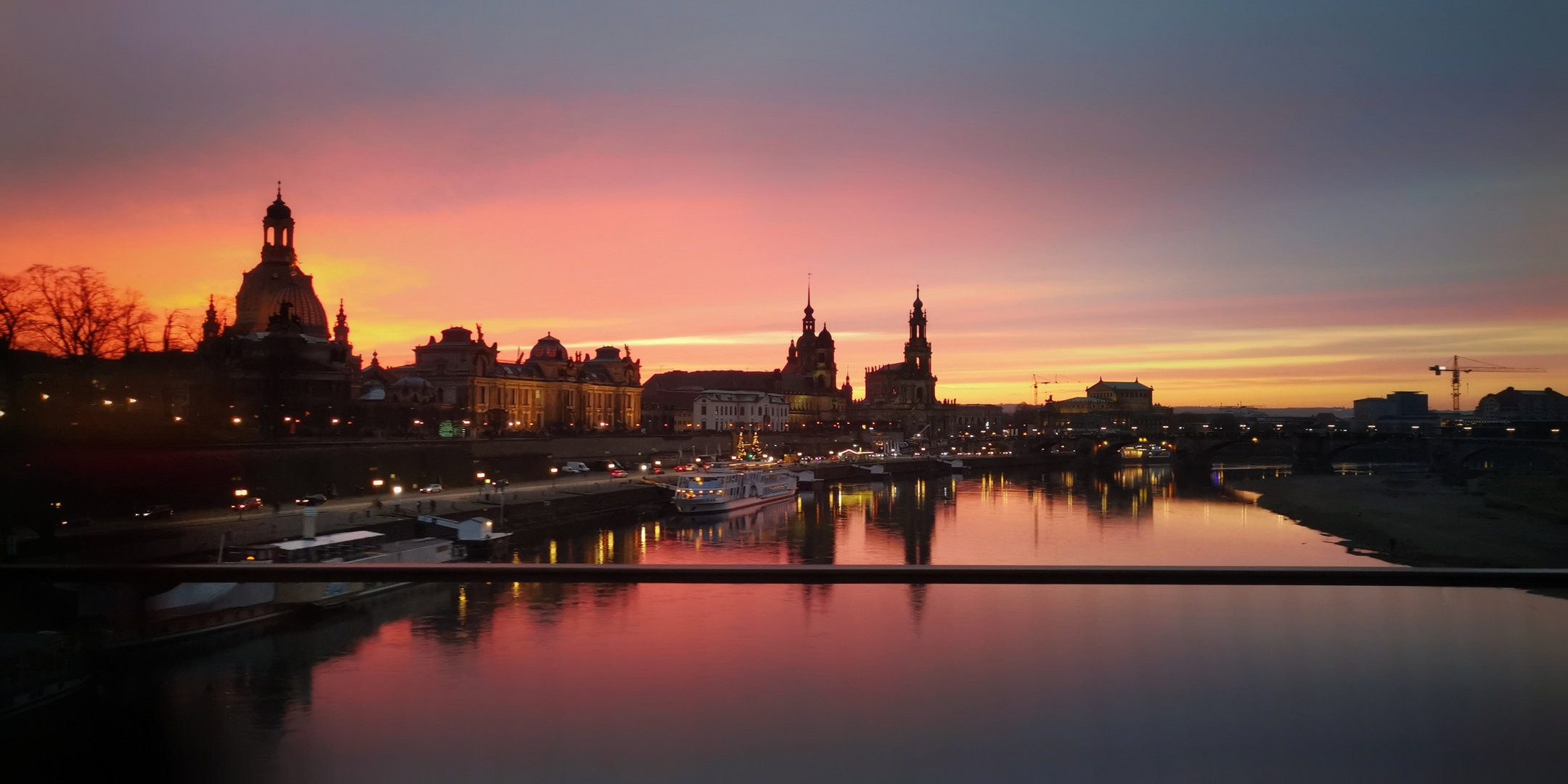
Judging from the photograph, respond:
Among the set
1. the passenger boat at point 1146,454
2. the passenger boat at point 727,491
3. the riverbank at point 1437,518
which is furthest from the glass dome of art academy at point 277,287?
the passenger boat at point 1146,454

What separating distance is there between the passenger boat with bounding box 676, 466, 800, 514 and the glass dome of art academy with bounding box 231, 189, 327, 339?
2272cm

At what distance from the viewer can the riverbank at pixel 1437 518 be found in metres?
17.7

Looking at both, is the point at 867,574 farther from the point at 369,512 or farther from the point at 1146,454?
the point at 1146,454

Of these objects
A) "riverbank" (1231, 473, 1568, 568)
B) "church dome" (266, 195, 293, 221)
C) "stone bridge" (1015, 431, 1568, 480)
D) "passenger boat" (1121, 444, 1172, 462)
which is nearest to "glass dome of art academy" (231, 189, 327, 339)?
"church dome" (266, 195, 293, 221)

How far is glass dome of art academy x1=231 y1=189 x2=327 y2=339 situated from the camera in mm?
47747

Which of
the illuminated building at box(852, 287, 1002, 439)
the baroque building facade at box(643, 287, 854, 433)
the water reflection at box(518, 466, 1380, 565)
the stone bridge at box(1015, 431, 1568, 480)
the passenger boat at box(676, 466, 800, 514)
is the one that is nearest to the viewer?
the water reflection at box(518, 466, 1380, 565)

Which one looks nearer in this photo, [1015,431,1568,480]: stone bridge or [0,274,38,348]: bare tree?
[0,274,38,348]: bare tree

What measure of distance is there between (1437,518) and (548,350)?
4760 centimetres

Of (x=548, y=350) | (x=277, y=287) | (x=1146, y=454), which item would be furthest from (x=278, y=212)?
(x=1146, y=454)

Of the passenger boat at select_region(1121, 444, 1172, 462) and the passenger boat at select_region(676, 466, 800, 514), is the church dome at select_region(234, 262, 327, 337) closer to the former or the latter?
the passenger boat at select_region(676, 466, 800, 514)

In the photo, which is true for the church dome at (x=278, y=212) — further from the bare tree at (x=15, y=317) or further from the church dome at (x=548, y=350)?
the bare tree at (x=15, y=317)

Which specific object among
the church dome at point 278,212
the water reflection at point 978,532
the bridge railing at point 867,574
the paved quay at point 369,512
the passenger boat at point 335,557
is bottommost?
the water reflection at point 978,532

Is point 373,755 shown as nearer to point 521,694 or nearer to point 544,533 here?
point 521,694

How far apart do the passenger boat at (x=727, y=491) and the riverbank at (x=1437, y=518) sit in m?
17.2
